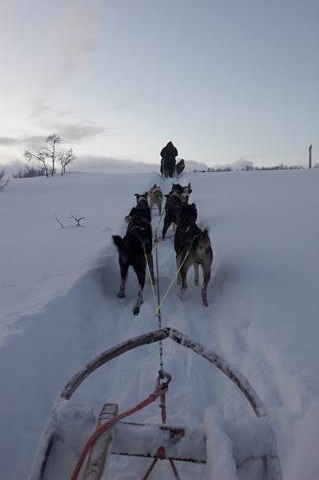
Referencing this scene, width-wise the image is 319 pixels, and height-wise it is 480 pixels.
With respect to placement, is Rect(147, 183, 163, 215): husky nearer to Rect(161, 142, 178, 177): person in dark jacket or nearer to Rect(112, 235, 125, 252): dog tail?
Rect(112, 235, 125, 252): dog tail

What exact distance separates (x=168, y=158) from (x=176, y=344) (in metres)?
16.8

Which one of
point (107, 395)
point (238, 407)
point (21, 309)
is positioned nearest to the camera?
point (238, 407)

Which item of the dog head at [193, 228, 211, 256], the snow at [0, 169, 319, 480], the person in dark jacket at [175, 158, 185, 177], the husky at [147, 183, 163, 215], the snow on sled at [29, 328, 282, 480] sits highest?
the person in dark jacket at [175, 158, 185, 177]

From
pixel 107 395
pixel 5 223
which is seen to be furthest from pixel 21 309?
pixel 5 223

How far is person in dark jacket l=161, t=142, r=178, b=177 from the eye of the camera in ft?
65.9

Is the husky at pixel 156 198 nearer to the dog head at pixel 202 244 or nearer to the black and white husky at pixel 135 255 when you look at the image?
the black and white husky at pixel 135 255

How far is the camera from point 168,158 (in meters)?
20.3

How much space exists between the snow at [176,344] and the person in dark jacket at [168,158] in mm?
11774

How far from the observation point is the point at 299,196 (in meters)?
13.2

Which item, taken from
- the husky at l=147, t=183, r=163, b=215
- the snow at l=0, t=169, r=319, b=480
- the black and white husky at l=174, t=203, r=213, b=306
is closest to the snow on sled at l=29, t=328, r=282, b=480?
the snow at l=0, t=169, r=319, b=480

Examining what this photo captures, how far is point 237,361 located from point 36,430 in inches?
75.4

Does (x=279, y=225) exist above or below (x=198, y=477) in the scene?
above

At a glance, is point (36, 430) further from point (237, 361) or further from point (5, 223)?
point (5, 223)

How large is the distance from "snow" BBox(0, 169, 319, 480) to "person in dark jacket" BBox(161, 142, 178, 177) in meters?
11.8
